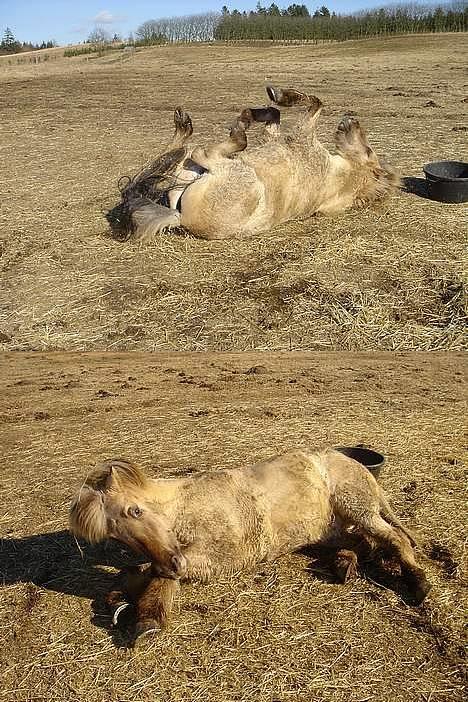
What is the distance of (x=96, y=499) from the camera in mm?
3414

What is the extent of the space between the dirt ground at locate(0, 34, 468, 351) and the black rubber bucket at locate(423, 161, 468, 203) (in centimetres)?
18

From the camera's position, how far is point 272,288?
8641mm

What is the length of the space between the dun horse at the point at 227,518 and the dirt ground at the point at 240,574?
0.13 meters

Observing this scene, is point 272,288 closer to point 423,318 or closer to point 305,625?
point 423,318

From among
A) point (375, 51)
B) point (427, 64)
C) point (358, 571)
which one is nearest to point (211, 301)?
point (358, 571)

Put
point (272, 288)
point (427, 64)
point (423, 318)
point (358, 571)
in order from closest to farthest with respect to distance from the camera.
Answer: point (358, 571)
point (423, 318)
point (272, 288)
point (427, 64)

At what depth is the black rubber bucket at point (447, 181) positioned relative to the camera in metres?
10.7

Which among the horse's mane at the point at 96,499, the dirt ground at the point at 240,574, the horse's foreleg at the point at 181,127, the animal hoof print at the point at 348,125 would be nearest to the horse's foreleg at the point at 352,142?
the animal hoof print at the point at 348,125

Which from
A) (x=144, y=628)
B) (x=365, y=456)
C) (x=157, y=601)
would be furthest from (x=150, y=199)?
(x=144, y=628)

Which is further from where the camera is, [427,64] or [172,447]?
[427,64]

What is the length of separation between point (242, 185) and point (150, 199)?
1147 millimetres

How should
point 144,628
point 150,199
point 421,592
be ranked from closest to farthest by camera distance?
1. point 144,628
2. point 421,592
3. point 150,199

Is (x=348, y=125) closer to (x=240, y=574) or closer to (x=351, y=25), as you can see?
(x=240, y=574)

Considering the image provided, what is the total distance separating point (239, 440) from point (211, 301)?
3.36 metres
